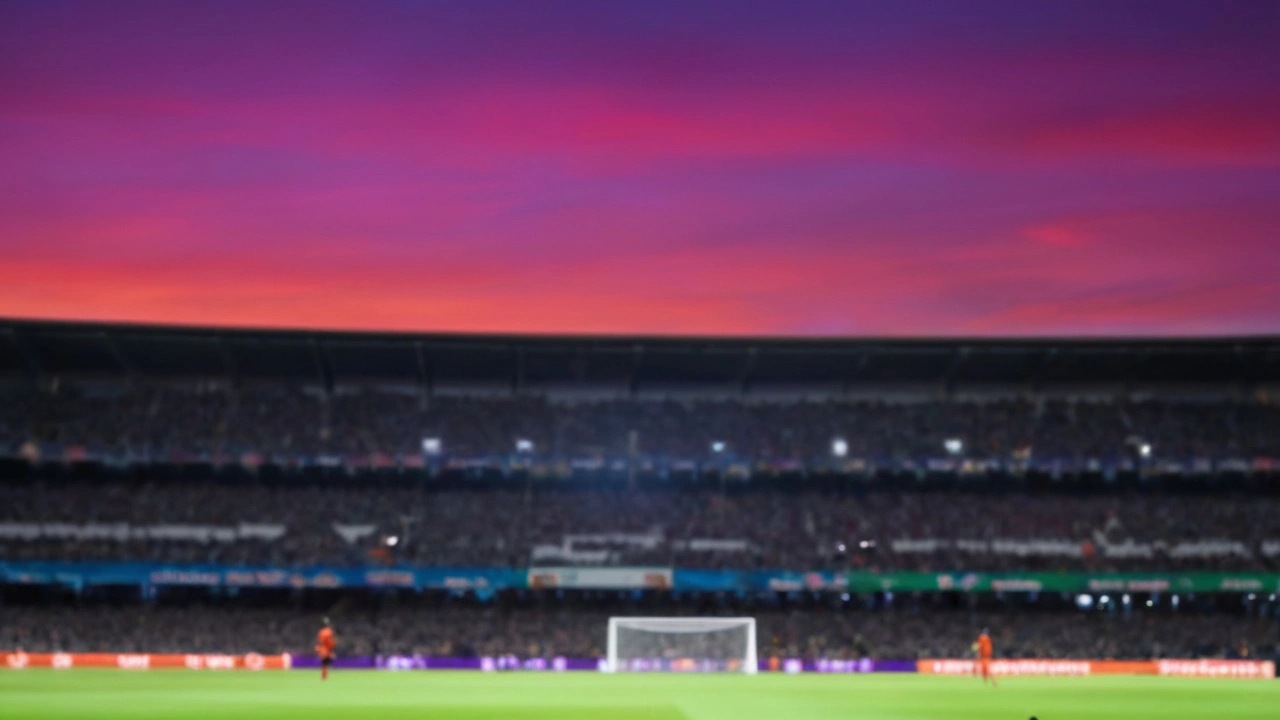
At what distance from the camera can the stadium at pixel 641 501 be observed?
64375mm

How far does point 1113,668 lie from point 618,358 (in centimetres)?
2945

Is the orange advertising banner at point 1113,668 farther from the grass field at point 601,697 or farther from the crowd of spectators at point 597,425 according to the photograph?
the crowd of spectators at point 597,425

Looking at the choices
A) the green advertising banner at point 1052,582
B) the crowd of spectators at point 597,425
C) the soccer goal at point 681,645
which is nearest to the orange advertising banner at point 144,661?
the soccer goal at point 681,645

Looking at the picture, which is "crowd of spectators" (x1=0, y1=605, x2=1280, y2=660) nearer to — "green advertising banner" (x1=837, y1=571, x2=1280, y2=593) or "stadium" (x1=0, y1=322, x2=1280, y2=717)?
"stadium" (x1=0, y1=322, x2=1280, y2=717)

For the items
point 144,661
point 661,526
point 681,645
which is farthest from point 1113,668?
point 144,661

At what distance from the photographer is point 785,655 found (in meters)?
62.8

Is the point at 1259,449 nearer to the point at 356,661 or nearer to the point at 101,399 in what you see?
the point at 356,661

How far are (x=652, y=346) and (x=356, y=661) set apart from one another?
22848 millimetres

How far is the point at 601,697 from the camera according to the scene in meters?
35.8

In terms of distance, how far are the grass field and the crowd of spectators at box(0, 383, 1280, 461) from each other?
73.1 ft

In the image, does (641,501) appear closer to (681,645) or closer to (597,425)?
(597,425)

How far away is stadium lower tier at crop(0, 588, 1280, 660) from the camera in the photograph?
6212cm

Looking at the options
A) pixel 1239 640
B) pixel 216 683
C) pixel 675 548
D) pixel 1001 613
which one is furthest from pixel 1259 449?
pixel 216 683

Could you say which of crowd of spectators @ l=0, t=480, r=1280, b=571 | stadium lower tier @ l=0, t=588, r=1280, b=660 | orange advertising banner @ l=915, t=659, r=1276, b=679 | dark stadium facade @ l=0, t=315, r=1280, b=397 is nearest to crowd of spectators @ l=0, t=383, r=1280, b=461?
dark stadium facade @ l=0, t=315, r=1280, b=397
